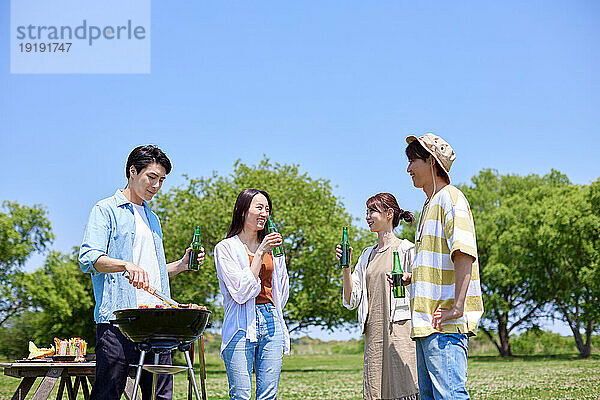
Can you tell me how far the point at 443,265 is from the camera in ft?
11.3

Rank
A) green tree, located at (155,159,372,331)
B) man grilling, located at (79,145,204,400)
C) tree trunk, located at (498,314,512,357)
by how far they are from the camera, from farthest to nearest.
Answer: tree trunk, located at (498,314,512,357), green tree, located at (155,159,372,331), man grilling, located at (79,145,204,400)

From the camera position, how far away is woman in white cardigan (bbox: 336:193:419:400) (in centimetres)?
477

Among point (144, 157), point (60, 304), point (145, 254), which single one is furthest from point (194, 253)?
point (60, 304)

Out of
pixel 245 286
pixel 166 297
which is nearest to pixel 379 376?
pixel 245 286

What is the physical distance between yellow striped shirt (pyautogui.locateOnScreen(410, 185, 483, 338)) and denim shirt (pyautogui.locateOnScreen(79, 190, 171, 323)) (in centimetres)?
191

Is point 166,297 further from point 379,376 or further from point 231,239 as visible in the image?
point 379,376

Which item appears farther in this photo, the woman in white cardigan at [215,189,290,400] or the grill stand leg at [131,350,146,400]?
the woman in white cardigan at [215,189,290,400]

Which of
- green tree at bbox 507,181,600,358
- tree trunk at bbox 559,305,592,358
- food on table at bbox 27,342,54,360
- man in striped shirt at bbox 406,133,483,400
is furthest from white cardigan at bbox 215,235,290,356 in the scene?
tree trunk at bbox 559,305,592,358

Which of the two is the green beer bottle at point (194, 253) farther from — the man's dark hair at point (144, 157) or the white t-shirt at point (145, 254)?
the man's dark hair at point (144, 157)

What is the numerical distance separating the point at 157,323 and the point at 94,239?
78 centimetres

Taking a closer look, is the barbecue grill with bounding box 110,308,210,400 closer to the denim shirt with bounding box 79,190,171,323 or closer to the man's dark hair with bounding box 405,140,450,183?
the denim shirt with bounding box 79,190,171,323

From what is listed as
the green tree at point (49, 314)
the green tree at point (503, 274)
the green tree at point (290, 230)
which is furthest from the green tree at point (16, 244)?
the green tree at point (503, 274)

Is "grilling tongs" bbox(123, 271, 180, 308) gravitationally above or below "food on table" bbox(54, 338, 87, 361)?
above

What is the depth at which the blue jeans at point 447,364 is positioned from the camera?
128 inches
